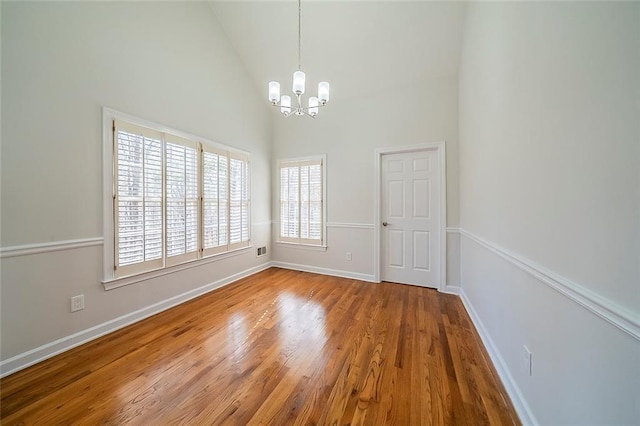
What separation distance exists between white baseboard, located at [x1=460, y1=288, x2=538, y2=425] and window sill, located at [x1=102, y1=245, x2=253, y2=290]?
323cm

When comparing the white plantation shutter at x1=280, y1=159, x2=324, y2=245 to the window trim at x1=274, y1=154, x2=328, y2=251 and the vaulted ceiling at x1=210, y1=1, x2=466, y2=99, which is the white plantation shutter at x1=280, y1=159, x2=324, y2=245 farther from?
the vaulted ceiling at x1=210, y1=1, x2=466, y2=99

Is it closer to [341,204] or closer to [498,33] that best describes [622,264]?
[498,33]

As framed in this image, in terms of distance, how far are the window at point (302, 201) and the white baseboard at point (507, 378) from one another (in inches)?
95.1

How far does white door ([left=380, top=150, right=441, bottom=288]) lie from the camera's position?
3227 millimetres

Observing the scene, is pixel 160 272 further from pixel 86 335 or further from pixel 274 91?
pixel 274 91

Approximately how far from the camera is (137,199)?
2305mm

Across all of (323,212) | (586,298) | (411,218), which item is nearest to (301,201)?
(323,212)

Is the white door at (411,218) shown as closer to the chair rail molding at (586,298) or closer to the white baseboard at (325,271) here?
the white baseboard at (325,271)

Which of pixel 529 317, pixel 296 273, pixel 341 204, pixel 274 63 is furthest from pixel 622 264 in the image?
pixel 274 63

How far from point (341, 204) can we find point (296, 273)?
4.78 feet

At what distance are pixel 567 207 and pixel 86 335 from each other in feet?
11.3

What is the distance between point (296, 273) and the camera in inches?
156

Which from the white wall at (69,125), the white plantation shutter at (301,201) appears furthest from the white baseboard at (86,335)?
the white plantation shutter at (301,201)

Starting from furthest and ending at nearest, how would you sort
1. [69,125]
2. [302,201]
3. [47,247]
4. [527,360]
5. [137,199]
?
[302,201] → [137,199] → [69,125] → [47,247] → [527,360]
